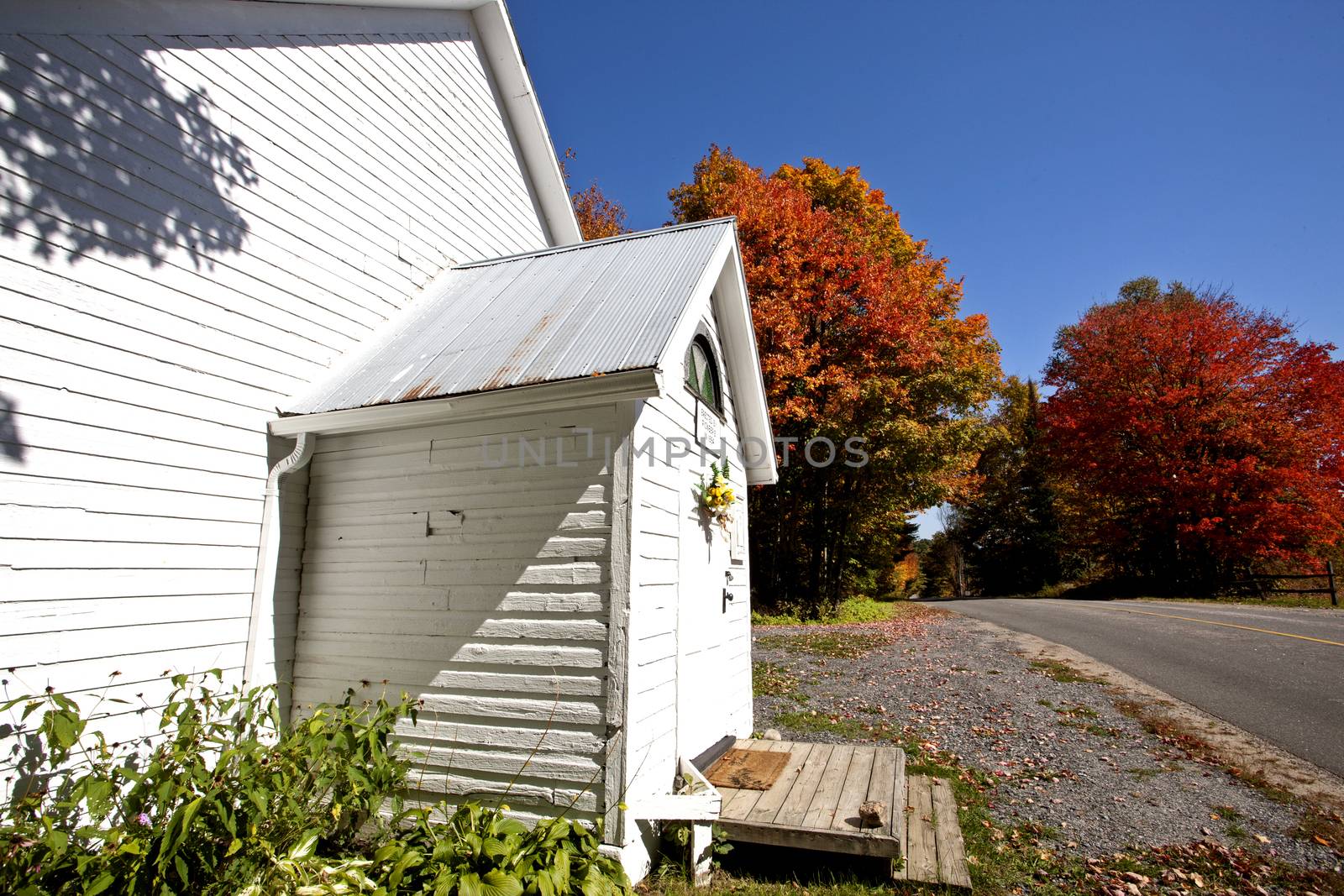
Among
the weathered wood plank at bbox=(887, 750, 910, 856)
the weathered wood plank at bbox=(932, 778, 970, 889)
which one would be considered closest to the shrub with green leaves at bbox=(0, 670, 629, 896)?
the weathered wood plank at bbox=(887, 750, 910, 856)

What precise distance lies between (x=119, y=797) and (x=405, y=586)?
1852 millimetres

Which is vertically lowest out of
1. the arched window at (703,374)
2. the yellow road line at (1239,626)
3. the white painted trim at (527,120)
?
the yellow road line at (1239,626)

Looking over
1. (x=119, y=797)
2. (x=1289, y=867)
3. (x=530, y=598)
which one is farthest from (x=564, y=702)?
(x=1289, y=867)

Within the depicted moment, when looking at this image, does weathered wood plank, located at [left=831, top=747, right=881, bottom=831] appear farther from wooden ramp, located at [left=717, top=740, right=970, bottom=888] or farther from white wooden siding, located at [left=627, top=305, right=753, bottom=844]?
white wooden siding, located at [left=627, top=305, right=753, bottom=844]

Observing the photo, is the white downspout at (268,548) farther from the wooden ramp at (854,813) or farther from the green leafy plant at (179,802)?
the wooden ramp at (854,813)

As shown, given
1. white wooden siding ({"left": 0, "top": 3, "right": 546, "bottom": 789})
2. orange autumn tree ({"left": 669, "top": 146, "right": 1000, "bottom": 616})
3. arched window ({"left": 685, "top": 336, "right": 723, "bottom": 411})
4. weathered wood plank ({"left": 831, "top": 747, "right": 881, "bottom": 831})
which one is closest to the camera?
white wooden siding ({"left": 0, "top": 3, "right": 546, "bottom": 789})

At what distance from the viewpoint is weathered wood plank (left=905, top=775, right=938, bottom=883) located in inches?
164

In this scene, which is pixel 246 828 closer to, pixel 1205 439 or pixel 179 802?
pixel 179 802

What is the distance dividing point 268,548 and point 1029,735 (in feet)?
25.4

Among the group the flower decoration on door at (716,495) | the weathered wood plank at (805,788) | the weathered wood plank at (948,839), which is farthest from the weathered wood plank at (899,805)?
the flower decoration on door at (716,495)

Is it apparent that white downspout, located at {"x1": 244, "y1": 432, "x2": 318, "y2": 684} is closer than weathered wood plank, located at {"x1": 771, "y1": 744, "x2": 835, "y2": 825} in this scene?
No

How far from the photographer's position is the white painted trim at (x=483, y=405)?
13.4ft

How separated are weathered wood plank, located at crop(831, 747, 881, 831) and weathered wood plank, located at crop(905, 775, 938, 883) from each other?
27 centimetres

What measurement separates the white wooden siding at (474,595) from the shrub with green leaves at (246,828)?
372 millimetres
